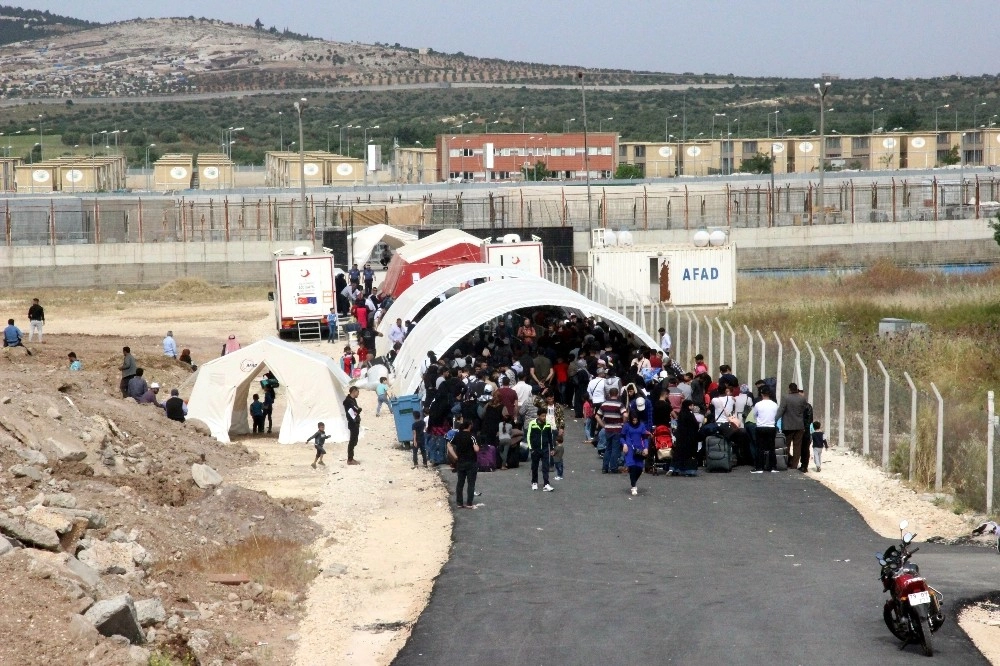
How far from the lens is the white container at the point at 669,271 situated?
42.5 m

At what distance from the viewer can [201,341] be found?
4191 cm

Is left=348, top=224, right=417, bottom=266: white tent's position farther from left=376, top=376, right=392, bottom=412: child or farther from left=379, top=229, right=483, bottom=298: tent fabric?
left=376, top=376, right=392, bottom=412: child

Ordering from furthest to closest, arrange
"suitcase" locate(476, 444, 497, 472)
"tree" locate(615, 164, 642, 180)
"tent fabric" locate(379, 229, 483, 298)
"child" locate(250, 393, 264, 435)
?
1. "tree" locate(615, 164, 642, 180)
2. "tent fabric" locate(379, 229, 483, 298)
3. "child" locate(250, 393, 264, 435)
4. "suitcase" locate(476, 444, 497, 472)

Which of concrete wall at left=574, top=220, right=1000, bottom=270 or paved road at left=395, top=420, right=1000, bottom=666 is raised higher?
concrete wall at left=574, top=220, right=1000, bottom=270

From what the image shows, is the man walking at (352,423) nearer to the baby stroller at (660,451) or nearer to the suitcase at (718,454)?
the baby stroller at (660,451)

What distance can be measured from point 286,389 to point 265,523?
25.3 ft

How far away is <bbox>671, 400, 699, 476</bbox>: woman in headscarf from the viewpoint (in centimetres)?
2019

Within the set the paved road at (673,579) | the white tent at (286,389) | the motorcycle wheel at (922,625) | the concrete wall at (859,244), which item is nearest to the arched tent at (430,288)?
the white tent at (286,389)

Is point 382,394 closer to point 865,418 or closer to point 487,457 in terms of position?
point 487,457

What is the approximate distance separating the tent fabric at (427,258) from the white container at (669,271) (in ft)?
14.6

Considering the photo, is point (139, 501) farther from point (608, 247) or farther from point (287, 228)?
point (287, 228)

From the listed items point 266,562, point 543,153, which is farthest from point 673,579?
point 543,153

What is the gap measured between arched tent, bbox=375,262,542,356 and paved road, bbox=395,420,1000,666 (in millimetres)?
15225

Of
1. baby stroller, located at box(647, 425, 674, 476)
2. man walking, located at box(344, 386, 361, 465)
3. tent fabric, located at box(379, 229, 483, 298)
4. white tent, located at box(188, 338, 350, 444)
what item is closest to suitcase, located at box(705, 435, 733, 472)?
baby stroller, located at box(647, 425, 674, 476)
